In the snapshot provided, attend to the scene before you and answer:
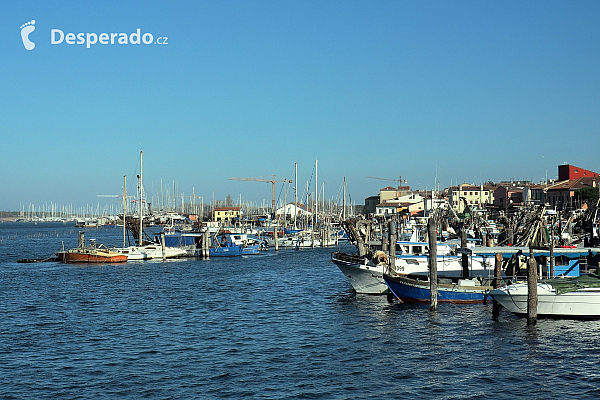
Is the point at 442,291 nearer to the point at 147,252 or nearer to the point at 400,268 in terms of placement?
the point at 400,268

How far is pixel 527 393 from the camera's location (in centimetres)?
2342

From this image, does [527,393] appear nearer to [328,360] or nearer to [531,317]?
[328,360]

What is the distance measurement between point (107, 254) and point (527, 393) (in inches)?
2554

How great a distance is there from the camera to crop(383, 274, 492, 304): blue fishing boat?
3972 centimetres

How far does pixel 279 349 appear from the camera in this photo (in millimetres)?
30406

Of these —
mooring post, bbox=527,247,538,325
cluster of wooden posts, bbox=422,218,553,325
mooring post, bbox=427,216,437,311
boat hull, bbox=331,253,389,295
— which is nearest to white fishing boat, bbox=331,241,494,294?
boat hull, bbox=331,253,389,295

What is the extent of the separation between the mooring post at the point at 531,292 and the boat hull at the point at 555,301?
0.61 m

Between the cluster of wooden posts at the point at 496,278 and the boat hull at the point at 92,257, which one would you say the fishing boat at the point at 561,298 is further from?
the boat hull at the point at 92,257

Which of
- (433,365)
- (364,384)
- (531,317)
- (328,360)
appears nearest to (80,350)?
(328,360)

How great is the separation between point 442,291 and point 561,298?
8.05 meters

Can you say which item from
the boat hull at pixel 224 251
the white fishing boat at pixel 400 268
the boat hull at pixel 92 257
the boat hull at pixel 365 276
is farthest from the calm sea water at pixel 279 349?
the boat hull at pixel 224 251

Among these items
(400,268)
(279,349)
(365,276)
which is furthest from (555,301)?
(365,276)

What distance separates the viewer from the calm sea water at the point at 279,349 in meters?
24.2

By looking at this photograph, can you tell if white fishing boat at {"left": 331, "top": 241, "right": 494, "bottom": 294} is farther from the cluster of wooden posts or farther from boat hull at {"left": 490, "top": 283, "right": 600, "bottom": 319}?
boat hull at {"left": 490, "top": 283, "right": 600, "bottom": 319}
